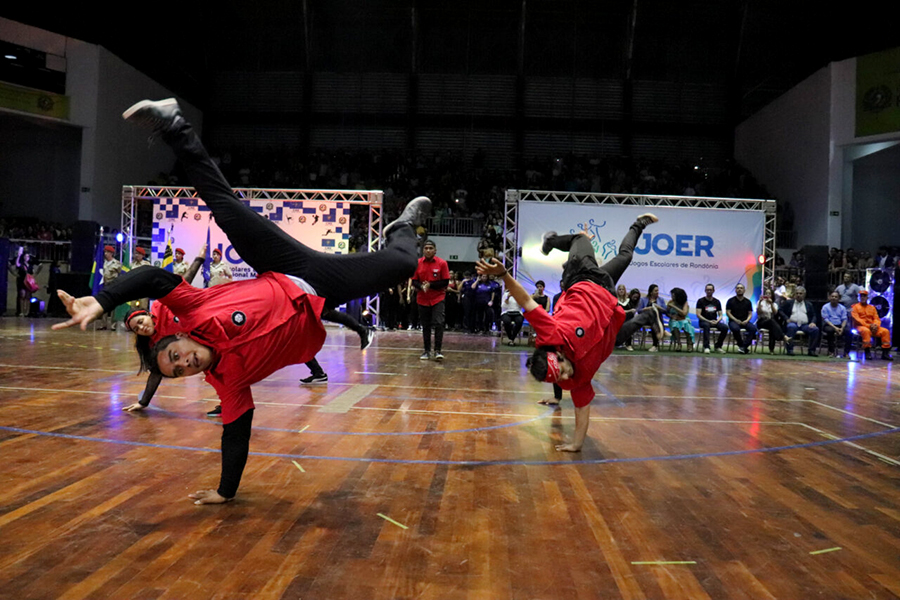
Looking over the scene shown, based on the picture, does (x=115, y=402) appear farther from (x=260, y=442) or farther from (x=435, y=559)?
(x=435, y=559)

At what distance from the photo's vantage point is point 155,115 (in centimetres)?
288

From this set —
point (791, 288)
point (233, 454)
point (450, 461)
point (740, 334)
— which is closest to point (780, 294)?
point (791, 288)

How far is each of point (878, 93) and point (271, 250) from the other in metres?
18.3

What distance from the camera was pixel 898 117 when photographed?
627 inches

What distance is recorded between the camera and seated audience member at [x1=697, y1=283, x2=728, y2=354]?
1259 cm

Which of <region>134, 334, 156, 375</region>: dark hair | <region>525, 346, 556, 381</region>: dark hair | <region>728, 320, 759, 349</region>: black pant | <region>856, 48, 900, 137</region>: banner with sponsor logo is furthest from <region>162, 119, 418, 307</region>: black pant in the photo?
<region>856, 48, 900, 137</region>: banner with sponsor logo

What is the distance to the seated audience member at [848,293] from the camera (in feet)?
42.1

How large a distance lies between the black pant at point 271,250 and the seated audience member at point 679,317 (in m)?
10.3

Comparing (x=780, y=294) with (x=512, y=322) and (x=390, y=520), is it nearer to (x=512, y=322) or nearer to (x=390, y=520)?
(x=512, y=322)

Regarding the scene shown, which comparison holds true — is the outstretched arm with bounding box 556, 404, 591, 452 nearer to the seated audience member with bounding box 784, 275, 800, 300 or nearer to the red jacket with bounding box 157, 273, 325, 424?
the red jacket with bounding box 157, 273, 325, 424

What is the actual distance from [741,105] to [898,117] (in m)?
7.22

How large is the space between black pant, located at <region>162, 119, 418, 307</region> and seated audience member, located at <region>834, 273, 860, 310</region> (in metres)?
12.4

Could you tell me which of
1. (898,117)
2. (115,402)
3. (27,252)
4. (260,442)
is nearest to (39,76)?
(27,252)

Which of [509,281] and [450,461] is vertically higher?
[509,281]
